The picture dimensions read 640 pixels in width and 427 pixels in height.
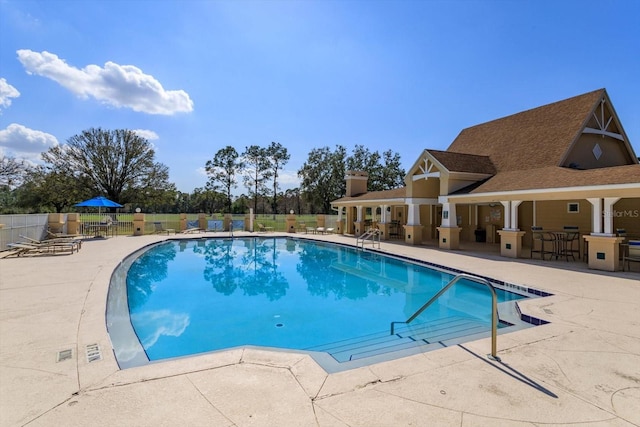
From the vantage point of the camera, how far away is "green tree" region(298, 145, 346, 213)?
41938 mm

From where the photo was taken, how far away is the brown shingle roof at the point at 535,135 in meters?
15.1

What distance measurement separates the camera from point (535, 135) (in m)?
17.2

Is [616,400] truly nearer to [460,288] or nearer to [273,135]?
[460,288]

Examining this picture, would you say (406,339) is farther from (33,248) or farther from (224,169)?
(224,169)

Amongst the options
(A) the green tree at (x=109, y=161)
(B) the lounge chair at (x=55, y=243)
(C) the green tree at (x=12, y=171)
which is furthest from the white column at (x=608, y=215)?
(C) the green tree at (x=12, y=171)

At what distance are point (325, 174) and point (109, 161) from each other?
83.6ft

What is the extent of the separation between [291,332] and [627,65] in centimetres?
1865

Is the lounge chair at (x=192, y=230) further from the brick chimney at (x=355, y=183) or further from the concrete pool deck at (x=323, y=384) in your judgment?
the concrete pool deck at (x=323, y=384)

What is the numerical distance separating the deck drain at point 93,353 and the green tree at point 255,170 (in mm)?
37444

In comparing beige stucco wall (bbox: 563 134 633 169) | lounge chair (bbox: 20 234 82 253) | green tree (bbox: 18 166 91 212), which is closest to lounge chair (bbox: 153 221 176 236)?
lounge chair (bbox: 20 234 82 253)

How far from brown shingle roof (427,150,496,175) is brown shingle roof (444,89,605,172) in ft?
1.93

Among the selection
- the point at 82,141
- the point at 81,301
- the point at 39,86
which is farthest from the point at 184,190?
the point at 81,301

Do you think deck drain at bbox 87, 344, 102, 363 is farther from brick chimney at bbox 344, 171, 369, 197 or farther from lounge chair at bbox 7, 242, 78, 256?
brick chimney at bbox 344, 171, 369, 197

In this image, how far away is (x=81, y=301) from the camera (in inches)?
256
